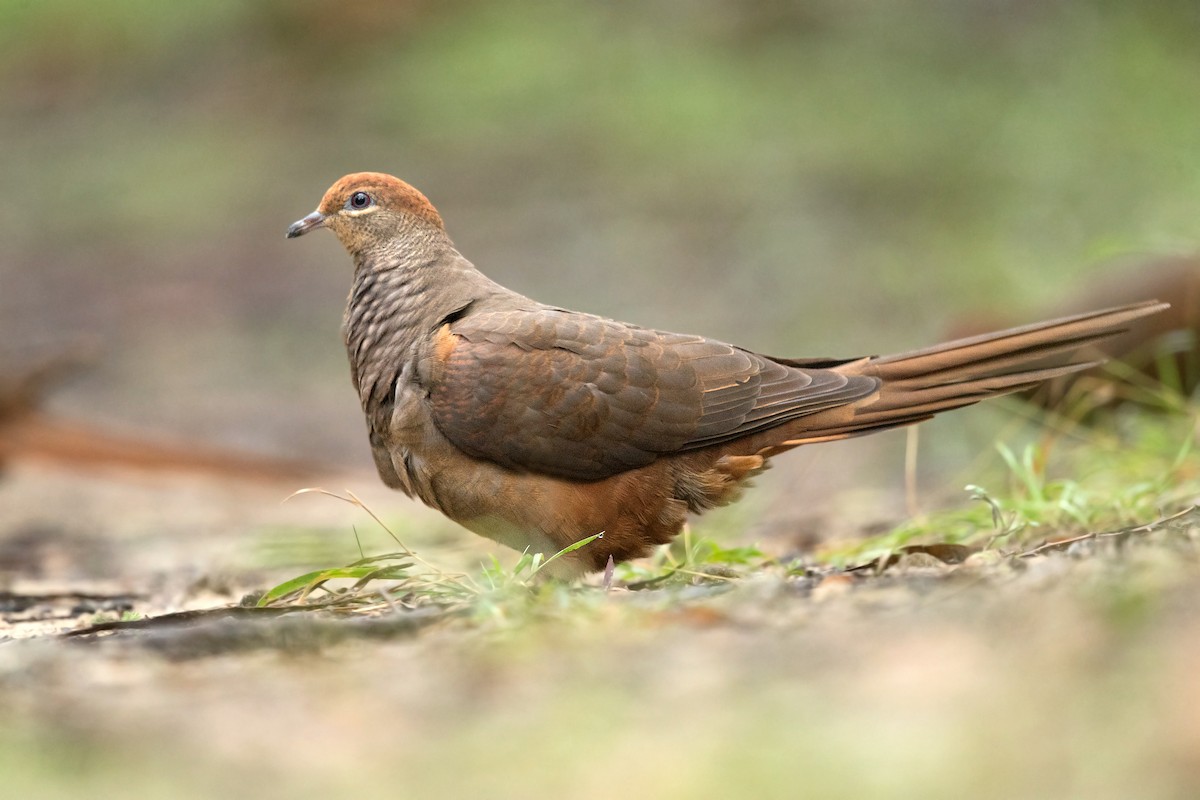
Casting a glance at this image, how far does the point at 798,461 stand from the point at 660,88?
24.3 feet

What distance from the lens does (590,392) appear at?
4223 millimetres

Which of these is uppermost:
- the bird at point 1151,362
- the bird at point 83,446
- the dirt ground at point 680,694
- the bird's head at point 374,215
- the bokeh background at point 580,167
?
the bokeh background at point 580,167

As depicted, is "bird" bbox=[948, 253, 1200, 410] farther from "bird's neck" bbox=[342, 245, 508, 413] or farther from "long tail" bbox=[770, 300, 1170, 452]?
"bird's neck" bbox=[342, 245, 508, 413]

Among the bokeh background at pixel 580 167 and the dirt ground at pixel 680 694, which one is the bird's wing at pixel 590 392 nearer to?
the dirt ground at pixel 680 694

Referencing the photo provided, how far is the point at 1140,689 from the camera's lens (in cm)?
222

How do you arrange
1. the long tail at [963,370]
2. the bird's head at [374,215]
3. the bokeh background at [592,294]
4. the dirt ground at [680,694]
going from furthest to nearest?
1. the bird's head at [374,215]
2. the long tail at [963,370]
3. the bokeh background at [592,294]
4. the dirt ground at [680,694]

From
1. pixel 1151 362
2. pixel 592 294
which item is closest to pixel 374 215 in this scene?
pixel 1151 362

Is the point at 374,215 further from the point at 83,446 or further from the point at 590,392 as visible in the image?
the point at 83,446

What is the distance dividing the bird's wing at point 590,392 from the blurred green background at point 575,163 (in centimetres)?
453

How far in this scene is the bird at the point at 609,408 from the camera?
13.7 feet

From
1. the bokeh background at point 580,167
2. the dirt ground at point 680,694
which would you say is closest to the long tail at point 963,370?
the dirt ground at point 680,694

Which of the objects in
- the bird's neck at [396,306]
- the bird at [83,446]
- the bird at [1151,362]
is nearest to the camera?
the bird's neck at [396,306]

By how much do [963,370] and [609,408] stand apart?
1114 mm

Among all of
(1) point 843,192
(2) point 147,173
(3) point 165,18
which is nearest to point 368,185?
(1) point 843,192
